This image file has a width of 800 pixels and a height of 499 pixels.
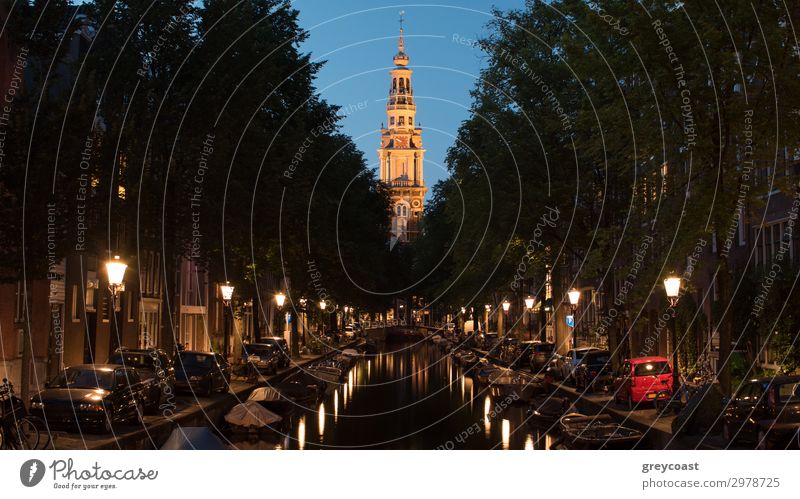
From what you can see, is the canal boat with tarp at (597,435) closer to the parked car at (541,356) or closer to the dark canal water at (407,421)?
the dark canal water at (407,421)

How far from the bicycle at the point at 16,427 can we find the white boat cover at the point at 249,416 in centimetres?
872

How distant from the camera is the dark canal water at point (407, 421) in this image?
117 feet

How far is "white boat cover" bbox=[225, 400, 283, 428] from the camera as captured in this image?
37469 mm

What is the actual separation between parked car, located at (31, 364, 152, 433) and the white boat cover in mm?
2776

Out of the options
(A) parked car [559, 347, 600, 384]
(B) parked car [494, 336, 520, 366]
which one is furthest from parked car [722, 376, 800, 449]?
(B) parked car [494, 336, 520, 366]

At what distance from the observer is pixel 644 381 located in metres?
45.0

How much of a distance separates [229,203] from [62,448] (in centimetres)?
2400

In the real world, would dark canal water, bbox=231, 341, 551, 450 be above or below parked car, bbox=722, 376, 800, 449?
below

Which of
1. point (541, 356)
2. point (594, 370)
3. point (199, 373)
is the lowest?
point (594, 370)

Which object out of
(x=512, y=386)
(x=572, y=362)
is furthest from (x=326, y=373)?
(x=572, y=362)

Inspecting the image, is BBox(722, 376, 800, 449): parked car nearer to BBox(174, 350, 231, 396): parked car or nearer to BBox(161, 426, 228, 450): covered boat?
BBox(161, 426, 228, 450): covered boat

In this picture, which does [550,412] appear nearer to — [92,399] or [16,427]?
[92,399]

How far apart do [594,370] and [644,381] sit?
10834 mm

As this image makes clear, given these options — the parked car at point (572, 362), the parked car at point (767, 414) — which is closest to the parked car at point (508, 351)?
the parked car at point (572, 362)
